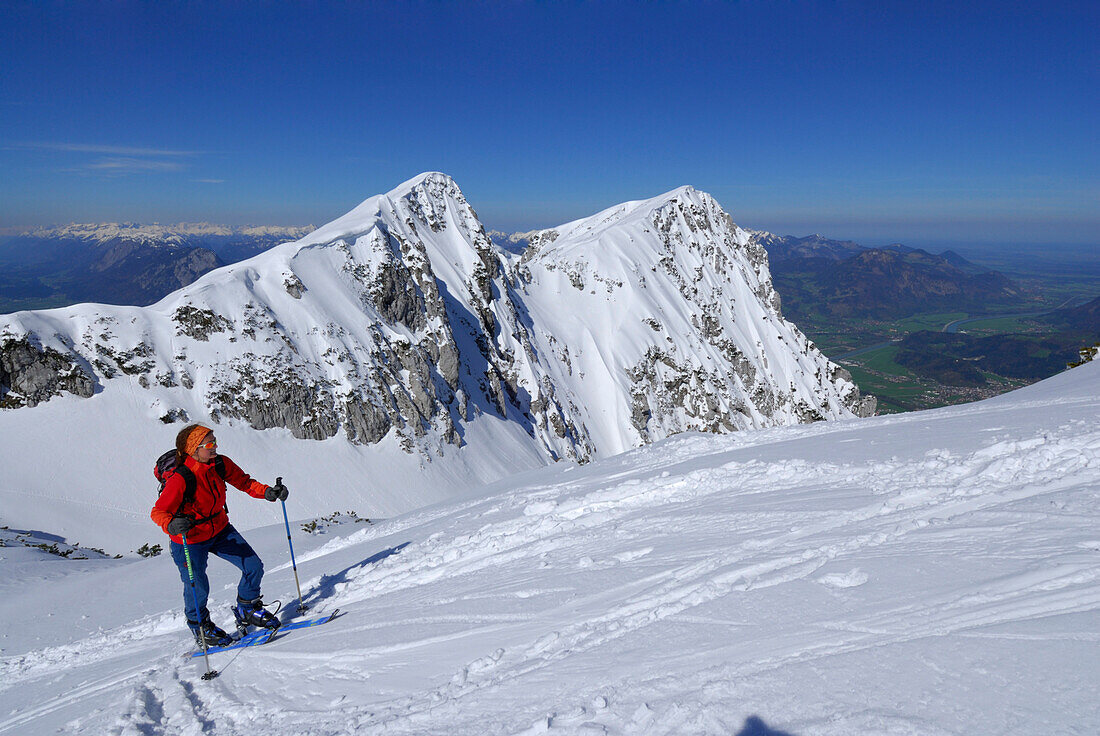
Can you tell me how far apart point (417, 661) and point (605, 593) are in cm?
197

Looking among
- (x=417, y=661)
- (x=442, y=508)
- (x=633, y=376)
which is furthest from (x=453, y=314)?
(x=417, y=661)

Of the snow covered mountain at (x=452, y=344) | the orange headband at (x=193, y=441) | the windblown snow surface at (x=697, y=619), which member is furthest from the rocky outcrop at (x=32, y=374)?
the orange headband at (x=193, y=441)

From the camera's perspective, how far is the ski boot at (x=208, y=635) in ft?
20.1

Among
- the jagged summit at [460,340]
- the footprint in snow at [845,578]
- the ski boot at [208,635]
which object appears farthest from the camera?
the jagged summit at [460,340]

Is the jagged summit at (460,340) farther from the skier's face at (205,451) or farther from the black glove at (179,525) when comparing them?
the black glove at (179,525)

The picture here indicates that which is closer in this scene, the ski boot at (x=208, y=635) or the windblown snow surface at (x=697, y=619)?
the windblown snow surface at (x=697, y=619)

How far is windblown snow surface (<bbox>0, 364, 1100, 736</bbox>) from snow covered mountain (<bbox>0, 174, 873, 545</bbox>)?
1113 inches

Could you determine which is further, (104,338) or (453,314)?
(453,314)

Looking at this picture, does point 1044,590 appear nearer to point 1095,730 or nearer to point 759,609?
point 1095,730

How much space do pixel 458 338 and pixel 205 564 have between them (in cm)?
4969

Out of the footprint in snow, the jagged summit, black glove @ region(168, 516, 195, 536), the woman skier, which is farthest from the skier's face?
the jagged summit

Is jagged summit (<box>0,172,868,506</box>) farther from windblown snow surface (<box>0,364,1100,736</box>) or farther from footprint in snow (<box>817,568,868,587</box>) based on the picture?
footprint in snow (<box>817,568,868,587</box>)

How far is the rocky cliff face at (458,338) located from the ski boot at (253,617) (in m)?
31.7

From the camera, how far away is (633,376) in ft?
239
